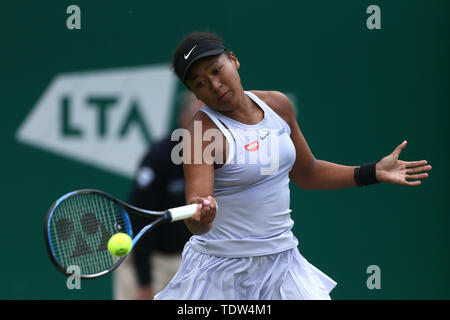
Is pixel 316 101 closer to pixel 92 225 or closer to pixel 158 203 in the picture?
pixel 158 203

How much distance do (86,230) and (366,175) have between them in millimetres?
1166

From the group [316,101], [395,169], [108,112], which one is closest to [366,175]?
[395,169]

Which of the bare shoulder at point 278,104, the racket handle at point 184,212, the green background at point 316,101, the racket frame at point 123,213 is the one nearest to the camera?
the racket frame at point 123,213

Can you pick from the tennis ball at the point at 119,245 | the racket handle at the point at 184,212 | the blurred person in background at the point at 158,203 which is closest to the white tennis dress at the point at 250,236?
the racket handle at the point at 184,212

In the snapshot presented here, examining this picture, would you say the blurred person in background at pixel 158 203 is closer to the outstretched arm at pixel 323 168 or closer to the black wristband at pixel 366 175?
the outstretched arm at pixel 323 168

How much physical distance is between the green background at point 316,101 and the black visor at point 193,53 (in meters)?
1.76

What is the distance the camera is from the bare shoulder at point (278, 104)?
269 cm

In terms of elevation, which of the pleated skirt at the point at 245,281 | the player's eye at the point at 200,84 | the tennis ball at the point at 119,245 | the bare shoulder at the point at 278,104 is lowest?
the pleated skirt at the point at 245,281

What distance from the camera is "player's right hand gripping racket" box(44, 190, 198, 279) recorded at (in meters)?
2.21

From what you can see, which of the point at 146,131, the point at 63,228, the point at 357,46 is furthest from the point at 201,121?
the point at 357,46

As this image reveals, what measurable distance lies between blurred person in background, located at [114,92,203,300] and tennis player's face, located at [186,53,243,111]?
0.66m

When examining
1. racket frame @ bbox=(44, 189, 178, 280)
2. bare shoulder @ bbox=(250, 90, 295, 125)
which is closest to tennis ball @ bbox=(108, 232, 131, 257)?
racket frame @ bbox=(44, 189, 178, 280)

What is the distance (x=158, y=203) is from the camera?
324cm

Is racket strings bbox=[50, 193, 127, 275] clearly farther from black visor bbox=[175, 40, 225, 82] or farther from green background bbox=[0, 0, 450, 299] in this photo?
green background bbox=[0, 0, 450, 299]
